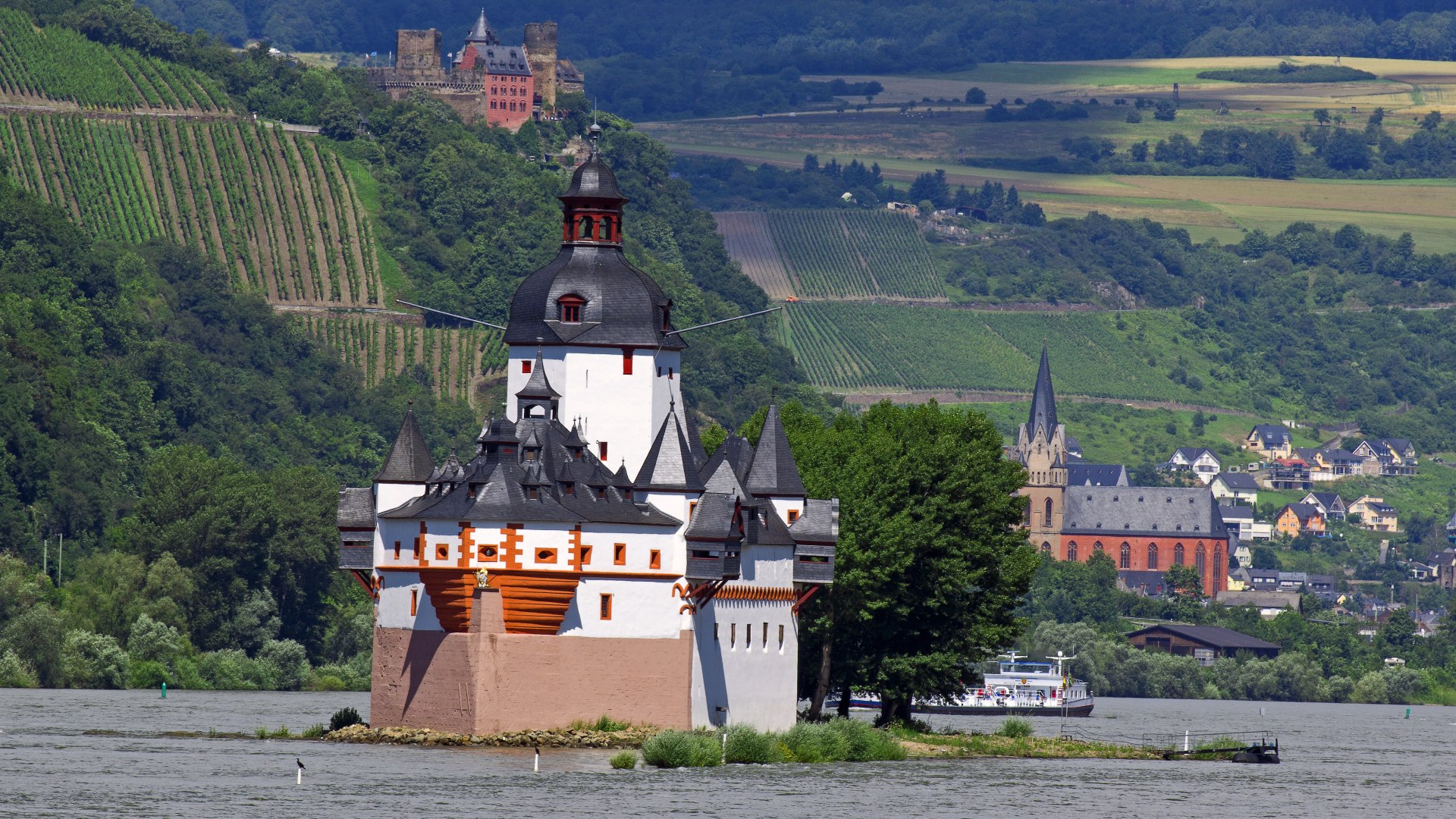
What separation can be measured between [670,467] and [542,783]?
494 inches

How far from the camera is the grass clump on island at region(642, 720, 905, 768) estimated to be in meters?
84.5

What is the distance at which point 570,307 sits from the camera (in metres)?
92.8

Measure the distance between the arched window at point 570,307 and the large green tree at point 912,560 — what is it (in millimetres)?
10140

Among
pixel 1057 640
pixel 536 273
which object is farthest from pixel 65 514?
pixel 536 273

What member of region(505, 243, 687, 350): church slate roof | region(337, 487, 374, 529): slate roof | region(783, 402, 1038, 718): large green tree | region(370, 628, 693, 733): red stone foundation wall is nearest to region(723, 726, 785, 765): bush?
region(370, 628, 693, 733): red stone foundation wall

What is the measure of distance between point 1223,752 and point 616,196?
3065 cm

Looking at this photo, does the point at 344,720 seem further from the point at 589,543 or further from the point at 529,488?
the point at 529,488

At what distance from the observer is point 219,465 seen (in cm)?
14788

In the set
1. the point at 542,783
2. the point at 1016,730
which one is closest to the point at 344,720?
the point at 542,783

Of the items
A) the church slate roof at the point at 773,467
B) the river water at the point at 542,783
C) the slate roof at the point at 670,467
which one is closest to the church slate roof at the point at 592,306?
the church slate roof at the point at 773,467

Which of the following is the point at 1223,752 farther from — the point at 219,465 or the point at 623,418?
the point at 219,465

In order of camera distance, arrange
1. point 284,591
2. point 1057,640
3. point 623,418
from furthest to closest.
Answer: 1. point 1057,640
2. point 284,591
3. point 623,418

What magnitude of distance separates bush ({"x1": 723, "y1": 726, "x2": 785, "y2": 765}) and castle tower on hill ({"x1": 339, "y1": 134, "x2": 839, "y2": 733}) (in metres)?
1.17

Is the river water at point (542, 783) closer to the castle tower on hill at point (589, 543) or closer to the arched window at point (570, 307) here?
the castle tower on hill at point (589, 543)
